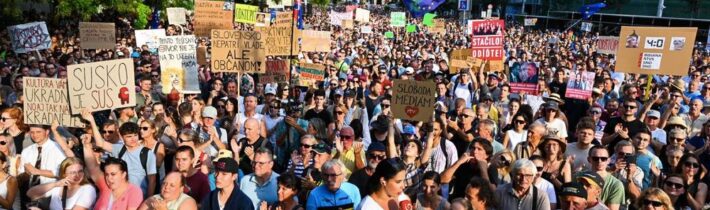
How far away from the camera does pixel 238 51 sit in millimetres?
10070

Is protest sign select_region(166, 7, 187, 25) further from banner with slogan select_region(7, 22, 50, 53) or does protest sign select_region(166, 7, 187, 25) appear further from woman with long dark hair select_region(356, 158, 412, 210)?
woman with long dark hair select_region(356, 158, 412, 210)

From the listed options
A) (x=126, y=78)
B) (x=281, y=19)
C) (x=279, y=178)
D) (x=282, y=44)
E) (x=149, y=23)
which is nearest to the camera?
(x=279, y=178)

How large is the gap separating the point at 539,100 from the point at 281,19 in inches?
219

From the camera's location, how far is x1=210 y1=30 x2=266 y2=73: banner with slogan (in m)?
10.0

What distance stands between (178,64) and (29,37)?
16.6 ft

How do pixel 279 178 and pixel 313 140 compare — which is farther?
pixel 313 140

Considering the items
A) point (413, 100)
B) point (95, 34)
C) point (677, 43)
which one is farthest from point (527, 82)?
point (95, 34)

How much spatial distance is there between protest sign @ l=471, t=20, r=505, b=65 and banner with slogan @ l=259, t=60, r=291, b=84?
3483mm

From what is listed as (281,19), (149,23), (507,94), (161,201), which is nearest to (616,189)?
(161,201)

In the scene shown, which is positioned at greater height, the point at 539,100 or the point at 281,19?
the point at 281,19

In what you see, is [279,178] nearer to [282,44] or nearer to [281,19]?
[282,44]

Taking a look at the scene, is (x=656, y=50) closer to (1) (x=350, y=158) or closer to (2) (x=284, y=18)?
(1) (x=350, y=158)

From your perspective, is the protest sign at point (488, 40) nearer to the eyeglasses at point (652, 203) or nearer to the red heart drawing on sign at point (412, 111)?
the red heart drawing on sign at point (412, 111)

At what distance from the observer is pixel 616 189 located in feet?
17.5
